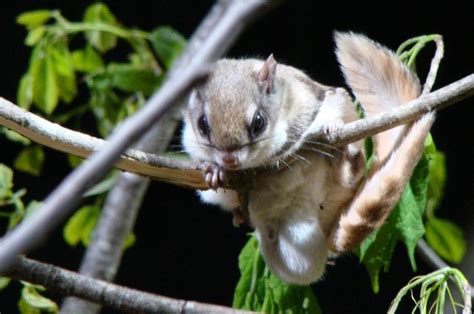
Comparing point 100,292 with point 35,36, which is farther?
point 35,36

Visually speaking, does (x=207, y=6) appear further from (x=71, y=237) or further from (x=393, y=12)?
(x=71, y=237)

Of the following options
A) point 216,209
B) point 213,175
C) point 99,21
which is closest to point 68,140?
point 213,175

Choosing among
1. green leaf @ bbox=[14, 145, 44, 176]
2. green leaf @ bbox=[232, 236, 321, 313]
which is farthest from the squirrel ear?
green leaf @ bbox=[14, 145, 44, 176]

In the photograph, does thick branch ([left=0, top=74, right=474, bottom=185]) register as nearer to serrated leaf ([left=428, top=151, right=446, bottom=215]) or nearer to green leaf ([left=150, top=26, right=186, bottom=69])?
serrated leaf ([left=428, top=151, right=446, bottom=215])

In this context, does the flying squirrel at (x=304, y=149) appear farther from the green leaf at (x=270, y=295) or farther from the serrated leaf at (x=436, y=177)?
the serrated leaf at (x=436, y=177)

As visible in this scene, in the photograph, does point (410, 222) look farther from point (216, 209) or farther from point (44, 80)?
point (216, 209)

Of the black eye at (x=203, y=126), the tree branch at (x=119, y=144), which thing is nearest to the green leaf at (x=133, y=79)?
the black eye at (x=203, y=126)

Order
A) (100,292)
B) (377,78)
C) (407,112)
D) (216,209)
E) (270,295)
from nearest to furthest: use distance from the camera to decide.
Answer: (100,292) < (407,112) < (377,78) < (270,295) < (216,209)

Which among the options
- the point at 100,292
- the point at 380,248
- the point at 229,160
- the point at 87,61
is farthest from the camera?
the point at 87,61
